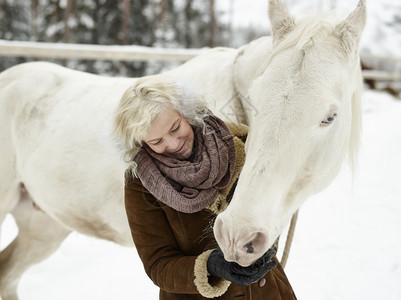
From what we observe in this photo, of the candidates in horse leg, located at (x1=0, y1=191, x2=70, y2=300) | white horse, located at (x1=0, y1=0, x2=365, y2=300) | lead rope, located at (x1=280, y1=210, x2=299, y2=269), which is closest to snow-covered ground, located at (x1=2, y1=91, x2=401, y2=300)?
horse leg, located at (x1=0, y1=191, x2=70, y2=300)

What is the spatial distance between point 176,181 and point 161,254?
10.3 inches

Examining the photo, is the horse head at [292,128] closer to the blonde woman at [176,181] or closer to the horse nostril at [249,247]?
the horse nostril at [249,247]

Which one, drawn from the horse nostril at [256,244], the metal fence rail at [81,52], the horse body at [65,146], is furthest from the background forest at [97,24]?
the horse nostril at [256,244]

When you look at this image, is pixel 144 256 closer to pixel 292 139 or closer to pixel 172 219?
pixel 172 219

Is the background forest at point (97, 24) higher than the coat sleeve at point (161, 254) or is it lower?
lower

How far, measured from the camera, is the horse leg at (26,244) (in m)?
2.76

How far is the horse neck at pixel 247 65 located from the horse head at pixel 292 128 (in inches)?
13.1

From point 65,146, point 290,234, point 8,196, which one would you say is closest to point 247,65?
point 290,234

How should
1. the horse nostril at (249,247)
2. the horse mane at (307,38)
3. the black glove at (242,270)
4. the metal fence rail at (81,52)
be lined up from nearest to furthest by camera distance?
1. the horse nostril at (249,247)
2. the black glove at (242,270)
3. the horse mane at (307,38)
4. the metal fence rail at (81,52)

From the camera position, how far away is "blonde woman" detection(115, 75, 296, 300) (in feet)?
4.15

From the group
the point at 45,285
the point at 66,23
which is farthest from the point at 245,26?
the point at 45,285

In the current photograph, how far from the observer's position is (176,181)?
1313mm

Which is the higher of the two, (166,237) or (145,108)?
(145,108)

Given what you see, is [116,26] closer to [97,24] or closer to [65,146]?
[97,24]
